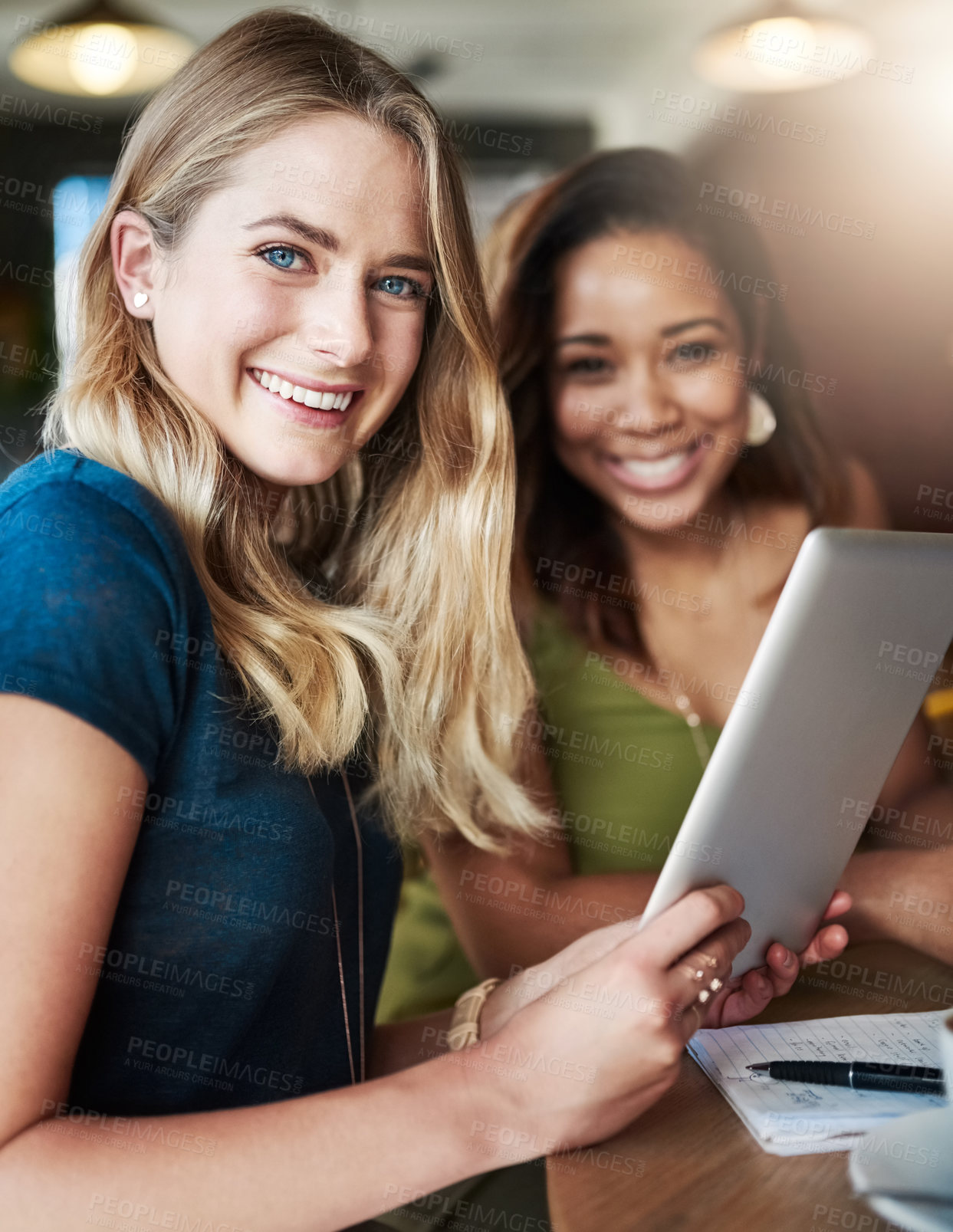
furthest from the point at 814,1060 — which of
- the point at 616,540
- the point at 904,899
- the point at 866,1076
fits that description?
the point at 616,540

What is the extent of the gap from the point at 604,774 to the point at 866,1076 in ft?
2.93

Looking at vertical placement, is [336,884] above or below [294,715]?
below

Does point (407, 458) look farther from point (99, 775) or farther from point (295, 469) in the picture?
point (99, 775)

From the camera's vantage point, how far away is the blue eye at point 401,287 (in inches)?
44.3

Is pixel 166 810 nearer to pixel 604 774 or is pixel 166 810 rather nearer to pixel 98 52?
pixel 604 774

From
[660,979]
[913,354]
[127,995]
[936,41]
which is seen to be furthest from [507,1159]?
[936,41]

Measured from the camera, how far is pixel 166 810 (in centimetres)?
85

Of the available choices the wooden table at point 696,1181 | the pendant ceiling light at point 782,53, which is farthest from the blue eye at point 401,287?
the pendant ceiling light at point 782,53

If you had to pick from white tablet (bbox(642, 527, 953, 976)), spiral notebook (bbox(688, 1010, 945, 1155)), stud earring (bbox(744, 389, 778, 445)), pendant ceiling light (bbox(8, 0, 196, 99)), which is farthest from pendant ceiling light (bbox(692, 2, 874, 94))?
spiral notebook (bbox(688, 1010, 945, 1155))

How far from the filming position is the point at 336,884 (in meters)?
1.13

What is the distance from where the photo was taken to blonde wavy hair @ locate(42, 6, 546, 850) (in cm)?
102

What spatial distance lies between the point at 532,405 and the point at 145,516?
1029 mm

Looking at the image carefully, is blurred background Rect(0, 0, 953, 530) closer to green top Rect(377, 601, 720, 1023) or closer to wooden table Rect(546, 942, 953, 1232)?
green top Rect(377, 601, 720, 1023)

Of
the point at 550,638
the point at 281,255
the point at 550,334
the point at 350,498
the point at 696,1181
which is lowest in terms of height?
the point at 696,1181
